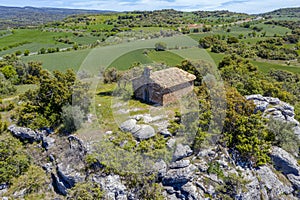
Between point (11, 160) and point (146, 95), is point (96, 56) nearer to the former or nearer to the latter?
point (146, 95)

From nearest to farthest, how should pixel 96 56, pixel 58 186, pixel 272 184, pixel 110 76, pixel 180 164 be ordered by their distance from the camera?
1. pixel 180 164
2. pixel 58 186
3. pixel 272 184
4. pixel 110 76
5. pixel 96 56

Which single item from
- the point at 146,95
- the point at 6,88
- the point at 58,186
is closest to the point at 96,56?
the point at 6,88

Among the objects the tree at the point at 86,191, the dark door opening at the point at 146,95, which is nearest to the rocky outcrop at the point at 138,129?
the tree at the point at 86,191

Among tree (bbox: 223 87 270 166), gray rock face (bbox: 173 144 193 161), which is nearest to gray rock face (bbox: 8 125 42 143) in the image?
gray rock face (bbox: 173 144 193 161)

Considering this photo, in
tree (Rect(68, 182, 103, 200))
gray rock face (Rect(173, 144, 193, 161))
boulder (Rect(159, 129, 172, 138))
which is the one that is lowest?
tree (Rect(68, 182, 103, 200))

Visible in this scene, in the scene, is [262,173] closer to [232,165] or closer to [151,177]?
[232,165]

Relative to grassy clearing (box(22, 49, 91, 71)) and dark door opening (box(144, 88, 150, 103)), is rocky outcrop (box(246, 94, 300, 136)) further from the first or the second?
grassy clearing (box(22, 49, 91, 71))
